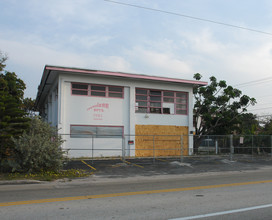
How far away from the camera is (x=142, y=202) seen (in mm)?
7215

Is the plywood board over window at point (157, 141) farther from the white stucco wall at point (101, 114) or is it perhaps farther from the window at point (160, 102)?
the window at point (160, 102)

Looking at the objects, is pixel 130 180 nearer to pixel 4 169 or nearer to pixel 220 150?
pixel 4 169

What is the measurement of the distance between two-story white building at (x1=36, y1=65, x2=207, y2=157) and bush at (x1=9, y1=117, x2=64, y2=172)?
19.8 feet

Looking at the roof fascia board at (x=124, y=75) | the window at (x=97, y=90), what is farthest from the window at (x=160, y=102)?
the window at (x=97, y=90)

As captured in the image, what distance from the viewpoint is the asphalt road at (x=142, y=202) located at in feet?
19.6

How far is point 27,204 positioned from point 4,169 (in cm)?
610

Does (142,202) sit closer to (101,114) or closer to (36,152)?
(36,152)

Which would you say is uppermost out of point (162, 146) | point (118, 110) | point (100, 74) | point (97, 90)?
point (100, 74)

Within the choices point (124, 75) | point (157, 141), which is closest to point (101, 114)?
point (124, 75)

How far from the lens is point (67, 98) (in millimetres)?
19984

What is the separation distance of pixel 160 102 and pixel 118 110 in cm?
365

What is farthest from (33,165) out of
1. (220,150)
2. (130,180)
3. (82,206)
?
(220,150)

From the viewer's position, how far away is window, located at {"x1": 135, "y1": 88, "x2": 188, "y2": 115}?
73.5 ft

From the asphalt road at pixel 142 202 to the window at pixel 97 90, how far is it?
35.9ft
